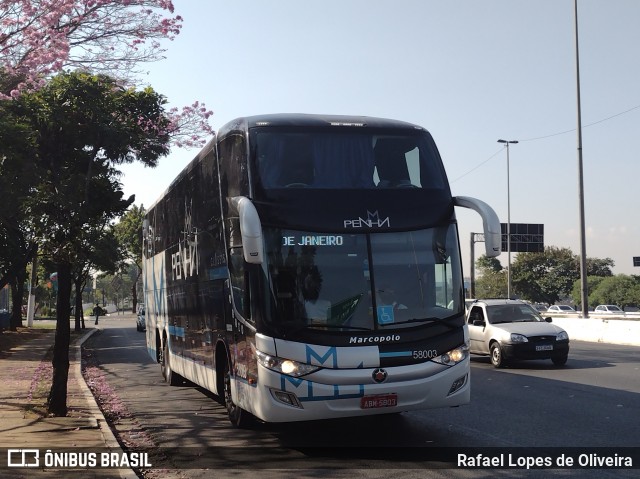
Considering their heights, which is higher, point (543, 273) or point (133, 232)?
point (133, 232)

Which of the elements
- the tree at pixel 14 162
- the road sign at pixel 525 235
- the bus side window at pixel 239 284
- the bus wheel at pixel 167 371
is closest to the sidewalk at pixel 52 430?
the bus wheel at pixel 167 371

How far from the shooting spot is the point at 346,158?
8.81m

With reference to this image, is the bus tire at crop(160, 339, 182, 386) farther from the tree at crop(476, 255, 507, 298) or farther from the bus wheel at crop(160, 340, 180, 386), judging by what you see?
the tree at crop(476, 255, 507, 298)

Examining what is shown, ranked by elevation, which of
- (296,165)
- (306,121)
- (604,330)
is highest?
(306,121)

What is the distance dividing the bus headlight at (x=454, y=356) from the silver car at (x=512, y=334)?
7896 mm

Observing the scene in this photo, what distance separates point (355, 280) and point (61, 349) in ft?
18.4

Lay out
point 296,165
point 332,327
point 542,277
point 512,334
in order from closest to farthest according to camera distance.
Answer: point 332,327 → point 296,165 → point 512,334 → point 542,277

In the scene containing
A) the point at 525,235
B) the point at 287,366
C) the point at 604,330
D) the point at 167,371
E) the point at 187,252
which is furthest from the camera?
the point at 525,235

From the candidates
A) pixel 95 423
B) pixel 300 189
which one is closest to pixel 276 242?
pixel 300 189

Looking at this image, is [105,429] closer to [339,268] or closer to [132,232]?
[339,268]

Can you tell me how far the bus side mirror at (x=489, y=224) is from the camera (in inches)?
343

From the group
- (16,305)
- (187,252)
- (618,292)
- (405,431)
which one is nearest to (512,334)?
(405,431)

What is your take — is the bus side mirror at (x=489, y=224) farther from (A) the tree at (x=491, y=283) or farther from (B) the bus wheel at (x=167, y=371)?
(A) the tree at (x=491, y=283)

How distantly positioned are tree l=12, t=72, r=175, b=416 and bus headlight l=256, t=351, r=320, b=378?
14.8ft
